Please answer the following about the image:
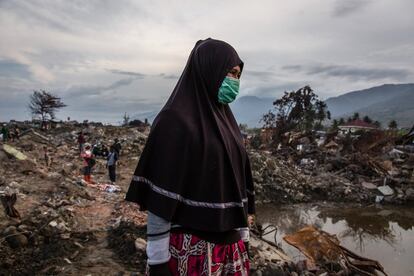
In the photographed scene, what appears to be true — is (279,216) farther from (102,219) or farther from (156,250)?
(156,250)

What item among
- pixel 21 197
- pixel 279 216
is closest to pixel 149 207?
pixel 21 197

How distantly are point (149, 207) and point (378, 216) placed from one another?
9.06m

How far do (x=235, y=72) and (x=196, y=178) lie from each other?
1.61 ft

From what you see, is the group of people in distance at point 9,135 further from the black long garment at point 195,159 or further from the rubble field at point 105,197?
the black long garment at point 195,159

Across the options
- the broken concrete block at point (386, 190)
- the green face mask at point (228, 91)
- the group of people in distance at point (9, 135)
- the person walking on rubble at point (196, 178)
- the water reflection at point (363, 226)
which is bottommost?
the water reflection at point (363, 226)

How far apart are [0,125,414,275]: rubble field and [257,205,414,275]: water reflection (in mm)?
773

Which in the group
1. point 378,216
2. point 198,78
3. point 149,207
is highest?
point 198,78

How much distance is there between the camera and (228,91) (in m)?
1.45

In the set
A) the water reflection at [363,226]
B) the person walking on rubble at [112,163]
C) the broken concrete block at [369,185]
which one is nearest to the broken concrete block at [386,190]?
the broken concrete block at [369,185]

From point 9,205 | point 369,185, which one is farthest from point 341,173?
point 9,205

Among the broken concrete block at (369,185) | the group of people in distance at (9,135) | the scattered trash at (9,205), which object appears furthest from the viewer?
the group of people in distance at (9,135)

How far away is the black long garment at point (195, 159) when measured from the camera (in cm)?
129

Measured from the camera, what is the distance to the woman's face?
1479mm

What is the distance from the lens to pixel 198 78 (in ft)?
4.69
